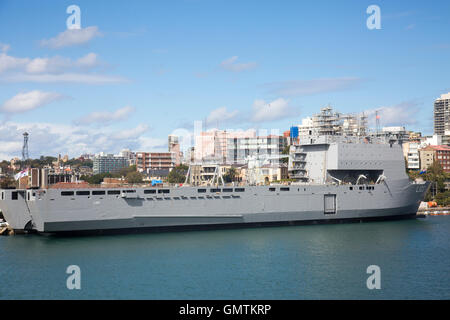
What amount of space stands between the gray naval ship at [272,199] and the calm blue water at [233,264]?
45.4 inches

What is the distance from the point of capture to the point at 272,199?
33.1 m

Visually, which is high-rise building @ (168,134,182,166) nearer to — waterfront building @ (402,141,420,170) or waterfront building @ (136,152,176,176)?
waterfront building @ (136,152,176,176)

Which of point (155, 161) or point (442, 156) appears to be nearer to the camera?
point (442, 156)

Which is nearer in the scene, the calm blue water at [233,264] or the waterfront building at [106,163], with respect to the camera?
the calm blue water at [233,264]

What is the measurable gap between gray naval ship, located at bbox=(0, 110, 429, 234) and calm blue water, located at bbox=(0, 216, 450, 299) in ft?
3.79

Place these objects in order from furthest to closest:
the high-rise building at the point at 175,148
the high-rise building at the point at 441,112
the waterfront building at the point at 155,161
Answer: the high-rise building at the point at 441,112 → the high-rise building at the point at 175,148 → the waterfront building at the point at 155,161

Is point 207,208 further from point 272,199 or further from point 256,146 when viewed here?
point 256,146

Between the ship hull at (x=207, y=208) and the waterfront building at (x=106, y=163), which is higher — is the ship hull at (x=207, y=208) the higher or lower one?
the lower one

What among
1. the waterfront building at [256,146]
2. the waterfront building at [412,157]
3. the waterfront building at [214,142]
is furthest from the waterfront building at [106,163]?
the waterfront building at [412,157]

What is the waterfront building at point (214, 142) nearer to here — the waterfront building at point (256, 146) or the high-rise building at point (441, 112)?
the waterfront building at point (256, 146)

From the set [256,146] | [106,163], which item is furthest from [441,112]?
[106,163]

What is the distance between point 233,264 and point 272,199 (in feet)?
38.1

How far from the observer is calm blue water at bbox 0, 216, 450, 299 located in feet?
59.1

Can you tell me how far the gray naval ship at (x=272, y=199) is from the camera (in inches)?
1151
